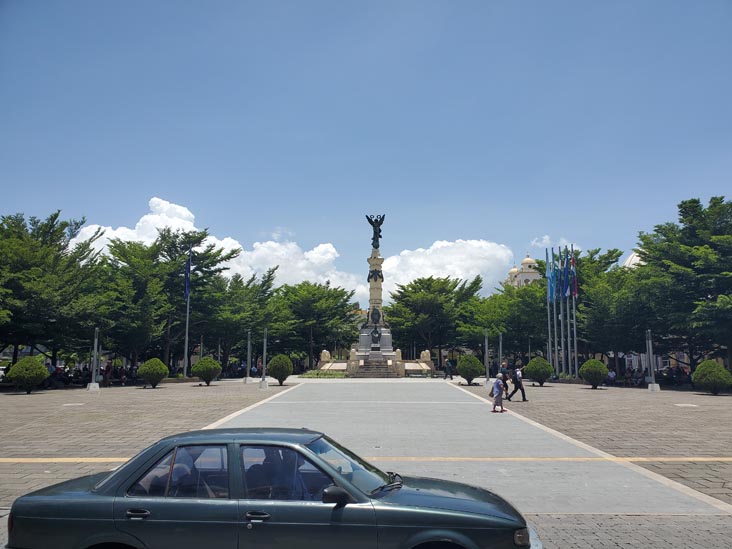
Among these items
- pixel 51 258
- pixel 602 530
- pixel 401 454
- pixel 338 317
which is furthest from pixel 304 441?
pixel 338 317

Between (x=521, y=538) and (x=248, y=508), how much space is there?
198 centimetres

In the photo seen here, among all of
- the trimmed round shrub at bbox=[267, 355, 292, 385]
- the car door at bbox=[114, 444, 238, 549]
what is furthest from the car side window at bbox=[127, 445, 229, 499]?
the trimmed round shrub at bbox=[267, 355, 292, 385]

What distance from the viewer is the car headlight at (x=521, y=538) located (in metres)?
4.03

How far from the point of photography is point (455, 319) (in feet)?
213

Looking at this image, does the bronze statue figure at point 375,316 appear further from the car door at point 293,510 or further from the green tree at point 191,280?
the car door at point 293,510

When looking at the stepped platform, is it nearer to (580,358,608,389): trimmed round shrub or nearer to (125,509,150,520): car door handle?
(580,358,608,389): trimmed round shrub

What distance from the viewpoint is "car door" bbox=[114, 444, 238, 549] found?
13.2 feet

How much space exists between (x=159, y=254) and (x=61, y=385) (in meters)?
14.1

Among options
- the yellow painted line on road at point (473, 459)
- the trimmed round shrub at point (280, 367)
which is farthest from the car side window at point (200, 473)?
the trimmed round shrub at point (280, 367)

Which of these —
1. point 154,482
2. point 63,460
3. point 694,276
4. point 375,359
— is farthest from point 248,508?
point 375,359

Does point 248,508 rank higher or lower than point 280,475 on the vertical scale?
lower

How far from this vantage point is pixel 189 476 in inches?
171

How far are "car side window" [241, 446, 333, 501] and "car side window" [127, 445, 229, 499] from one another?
186mm

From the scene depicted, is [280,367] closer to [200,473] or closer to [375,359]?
[375,359]
